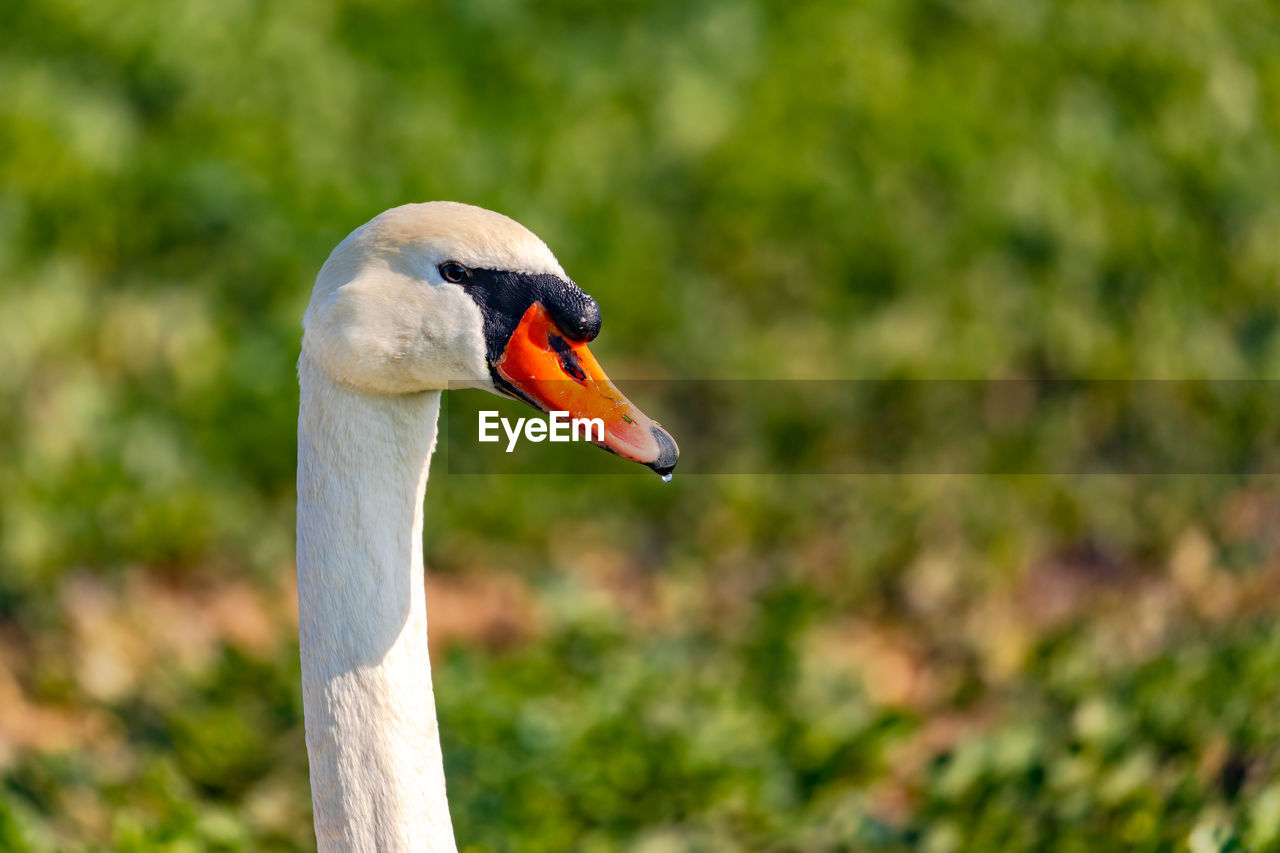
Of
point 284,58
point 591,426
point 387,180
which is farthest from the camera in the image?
point 284,58

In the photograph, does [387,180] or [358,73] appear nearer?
[387,180]

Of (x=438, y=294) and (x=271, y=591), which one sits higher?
(x=438, y=294)

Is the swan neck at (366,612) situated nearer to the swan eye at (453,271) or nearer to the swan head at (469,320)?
the swan head at (469,320)

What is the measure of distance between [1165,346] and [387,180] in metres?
3.33

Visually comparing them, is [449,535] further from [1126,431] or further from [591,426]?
[591,426]

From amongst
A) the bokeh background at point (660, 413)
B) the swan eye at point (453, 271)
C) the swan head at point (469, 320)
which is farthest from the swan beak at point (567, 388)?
the bokeh background at point (660, 413)

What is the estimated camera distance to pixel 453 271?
2.18 meters

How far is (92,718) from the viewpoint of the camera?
420 centimetres

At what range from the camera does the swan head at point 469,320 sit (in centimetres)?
215

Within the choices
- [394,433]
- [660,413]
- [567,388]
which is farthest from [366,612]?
[660,413]

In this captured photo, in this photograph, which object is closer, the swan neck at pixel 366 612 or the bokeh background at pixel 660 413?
the swan neck at pixel 366 612

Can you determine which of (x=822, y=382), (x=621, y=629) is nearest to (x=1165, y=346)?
(x=822, y=382)

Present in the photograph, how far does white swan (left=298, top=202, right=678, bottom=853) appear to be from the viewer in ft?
7.09

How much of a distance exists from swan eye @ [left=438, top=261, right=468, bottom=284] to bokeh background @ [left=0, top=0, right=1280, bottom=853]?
166 cm
